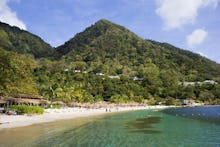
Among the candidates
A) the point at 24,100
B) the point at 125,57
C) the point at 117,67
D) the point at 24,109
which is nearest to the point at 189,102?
the point at 117,67

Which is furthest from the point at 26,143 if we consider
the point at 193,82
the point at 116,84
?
the point at 193,82

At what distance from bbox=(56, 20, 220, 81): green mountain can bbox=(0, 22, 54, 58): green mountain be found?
354 inches

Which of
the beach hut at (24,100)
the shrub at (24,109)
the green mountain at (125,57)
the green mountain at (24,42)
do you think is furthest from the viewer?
the green mountain at (125,57)

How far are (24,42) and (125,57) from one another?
5229 cm

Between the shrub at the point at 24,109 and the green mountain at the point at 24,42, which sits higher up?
the green mountain at the point at 24,42

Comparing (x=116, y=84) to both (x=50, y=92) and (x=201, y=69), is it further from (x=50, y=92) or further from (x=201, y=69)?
(x=201, y=69)

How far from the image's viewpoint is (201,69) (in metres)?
146

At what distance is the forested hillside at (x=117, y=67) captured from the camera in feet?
314

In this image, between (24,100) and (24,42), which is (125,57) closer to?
(24,42)

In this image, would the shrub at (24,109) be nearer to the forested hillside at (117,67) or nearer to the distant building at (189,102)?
the forested hillside at (117,67)

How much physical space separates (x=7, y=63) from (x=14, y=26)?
13166cm

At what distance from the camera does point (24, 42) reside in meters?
145

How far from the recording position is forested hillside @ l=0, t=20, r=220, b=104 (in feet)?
314

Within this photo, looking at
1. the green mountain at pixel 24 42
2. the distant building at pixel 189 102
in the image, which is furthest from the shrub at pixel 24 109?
the green mountain at pixel 24 42
